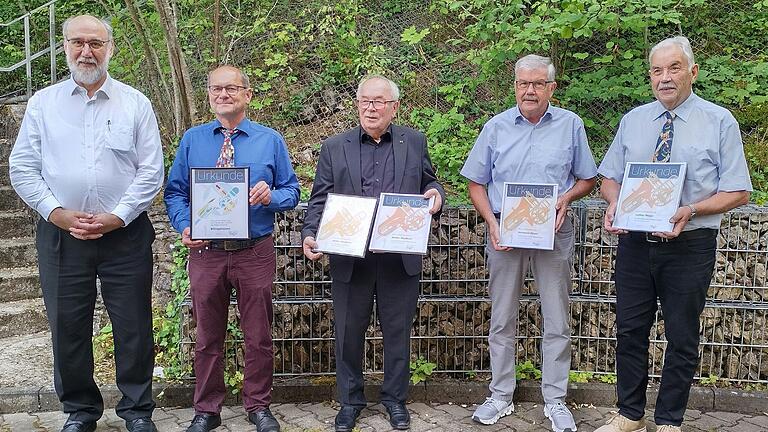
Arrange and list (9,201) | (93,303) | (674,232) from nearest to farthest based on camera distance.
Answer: (674,232), (93,303), (9,201)

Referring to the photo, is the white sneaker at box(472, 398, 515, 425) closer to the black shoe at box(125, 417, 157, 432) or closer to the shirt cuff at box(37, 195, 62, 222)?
the black shoe at box(125, 417, 157, 432)

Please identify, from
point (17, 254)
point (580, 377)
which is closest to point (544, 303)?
point (580, 377)

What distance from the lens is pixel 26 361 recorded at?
5152 millimetres

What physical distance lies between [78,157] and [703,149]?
133 inches

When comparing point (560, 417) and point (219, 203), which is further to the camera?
point (560, 417)

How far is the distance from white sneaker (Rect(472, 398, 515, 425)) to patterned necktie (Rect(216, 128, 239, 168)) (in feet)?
7.08

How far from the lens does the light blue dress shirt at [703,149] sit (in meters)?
3.65

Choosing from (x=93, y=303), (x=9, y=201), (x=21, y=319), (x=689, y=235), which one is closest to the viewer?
(x=689, y=235)

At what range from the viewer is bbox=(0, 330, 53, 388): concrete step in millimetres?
4812

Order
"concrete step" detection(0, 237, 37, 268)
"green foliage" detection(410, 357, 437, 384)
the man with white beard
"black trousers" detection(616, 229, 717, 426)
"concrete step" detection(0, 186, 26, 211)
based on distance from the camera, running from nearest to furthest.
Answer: "black trousers" detection(616, 229, 717, 426) < the man with white beard < "green foliage" detection(410, 357, 437, 384) < "concrete step" detection(0, 237, 37, 268) < "concrete step" detection(0, 186, 26, 211)

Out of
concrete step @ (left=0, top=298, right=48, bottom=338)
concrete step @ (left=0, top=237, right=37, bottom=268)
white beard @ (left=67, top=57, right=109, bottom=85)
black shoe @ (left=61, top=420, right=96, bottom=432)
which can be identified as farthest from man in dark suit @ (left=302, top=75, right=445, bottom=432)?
concrete step @ (left=0, top=237, right=37, bottom=268)

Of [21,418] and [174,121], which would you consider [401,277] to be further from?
[174,121]

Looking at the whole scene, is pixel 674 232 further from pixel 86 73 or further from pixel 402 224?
pixel 86 73

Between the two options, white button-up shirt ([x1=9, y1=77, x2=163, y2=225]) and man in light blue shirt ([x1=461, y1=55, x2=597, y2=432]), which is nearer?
white button-up shirt ([x1=9, y1=77, x2=163, y2=225])
